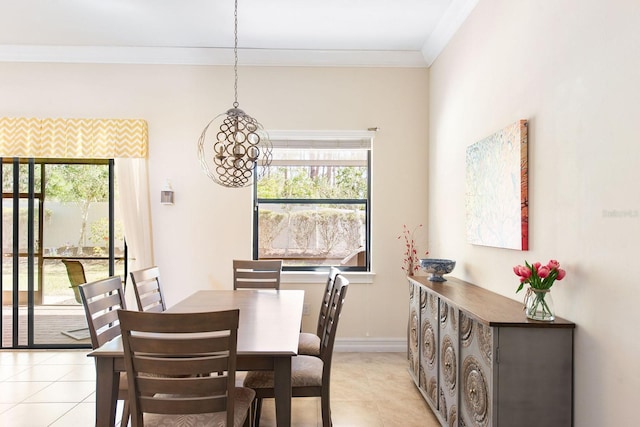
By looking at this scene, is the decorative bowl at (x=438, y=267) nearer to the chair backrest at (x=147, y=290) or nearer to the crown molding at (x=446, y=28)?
the crown molding at (x=446, y=28)

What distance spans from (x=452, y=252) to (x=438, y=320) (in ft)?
3.22

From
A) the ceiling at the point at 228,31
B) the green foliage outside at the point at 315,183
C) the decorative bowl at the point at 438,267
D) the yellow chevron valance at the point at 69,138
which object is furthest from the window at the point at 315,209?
the yellow chevron valance at the point at 69,138

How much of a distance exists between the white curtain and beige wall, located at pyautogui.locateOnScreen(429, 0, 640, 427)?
321cm

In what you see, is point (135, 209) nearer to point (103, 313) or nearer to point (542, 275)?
point (103, 313)

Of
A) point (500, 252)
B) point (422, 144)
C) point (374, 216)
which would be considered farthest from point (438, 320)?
point (422, 144)

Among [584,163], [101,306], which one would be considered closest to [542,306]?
[584,163]

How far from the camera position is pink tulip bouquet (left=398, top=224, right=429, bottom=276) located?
14.0ft

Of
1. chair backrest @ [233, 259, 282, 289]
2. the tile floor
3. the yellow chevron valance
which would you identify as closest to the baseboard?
the tile floor

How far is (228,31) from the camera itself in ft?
12.5

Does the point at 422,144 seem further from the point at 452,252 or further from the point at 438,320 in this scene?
the point at 438,320

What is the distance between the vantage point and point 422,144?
4.33 m

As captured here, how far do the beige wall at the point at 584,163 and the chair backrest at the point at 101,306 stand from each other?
91.1 inches

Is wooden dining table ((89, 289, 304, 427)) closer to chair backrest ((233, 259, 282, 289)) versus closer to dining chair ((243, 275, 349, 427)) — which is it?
dining chair ((243, 275, 349, 427))

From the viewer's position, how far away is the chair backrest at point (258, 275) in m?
3.72
